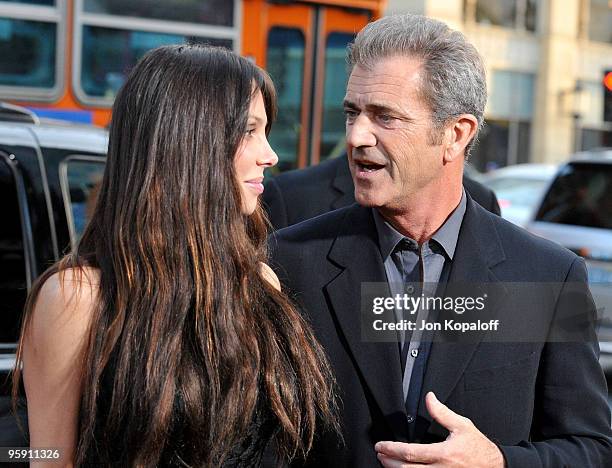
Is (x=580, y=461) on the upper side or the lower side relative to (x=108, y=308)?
lower

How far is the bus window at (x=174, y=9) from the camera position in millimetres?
6691

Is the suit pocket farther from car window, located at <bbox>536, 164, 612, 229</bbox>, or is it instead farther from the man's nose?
car window, located at <bbox>536, 164, 612, 229</bbox>

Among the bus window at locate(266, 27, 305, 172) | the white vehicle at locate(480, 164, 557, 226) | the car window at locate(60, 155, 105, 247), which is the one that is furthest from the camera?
the white vehicle at locate(480, 164, 557, 226)

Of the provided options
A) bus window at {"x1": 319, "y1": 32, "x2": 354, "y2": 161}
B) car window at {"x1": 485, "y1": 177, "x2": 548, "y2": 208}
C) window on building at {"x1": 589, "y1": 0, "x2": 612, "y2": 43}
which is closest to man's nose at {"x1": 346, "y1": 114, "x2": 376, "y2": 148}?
bus window at {"x1": 319, "y1": 32, "x2": 354, "y2": 161}

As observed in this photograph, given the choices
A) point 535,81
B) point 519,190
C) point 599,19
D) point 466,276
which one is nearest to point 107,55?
point 466,276

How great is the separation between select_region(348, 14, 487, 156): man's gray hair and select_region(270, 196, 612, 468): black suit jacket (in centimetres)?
31

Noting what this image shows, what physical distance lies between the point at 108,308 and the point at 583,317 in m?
1.11

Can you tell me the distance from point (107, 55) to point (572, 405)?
5.04 m

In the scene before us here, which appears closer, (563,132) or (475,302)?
(475,302)

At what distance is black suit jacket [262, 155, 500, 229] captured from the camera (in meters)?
3.51

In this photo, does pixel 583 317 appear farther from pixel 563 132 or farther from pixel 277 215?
pixel 563 132

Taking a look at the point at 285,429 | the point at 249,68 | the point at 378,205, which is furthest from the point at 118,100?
the point at 285,429

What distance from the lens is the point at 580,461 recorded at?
2.31m

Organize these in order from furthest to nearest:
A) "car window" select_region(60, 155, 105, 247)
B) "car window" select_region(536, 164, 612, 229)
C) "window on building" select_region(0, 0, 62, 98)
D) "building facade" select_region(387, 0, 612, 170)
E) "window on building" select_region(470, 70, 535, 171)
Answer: "window on building" select_region(470, 70, 535, 171) < "building facade" select_region(387, 0, 612, 170) < "car window" select_region(536, 164, 612, 229) < "window on building" select_region(0, 0, 62, 98) < "car window" select_region(60, 155, 105, 247)
